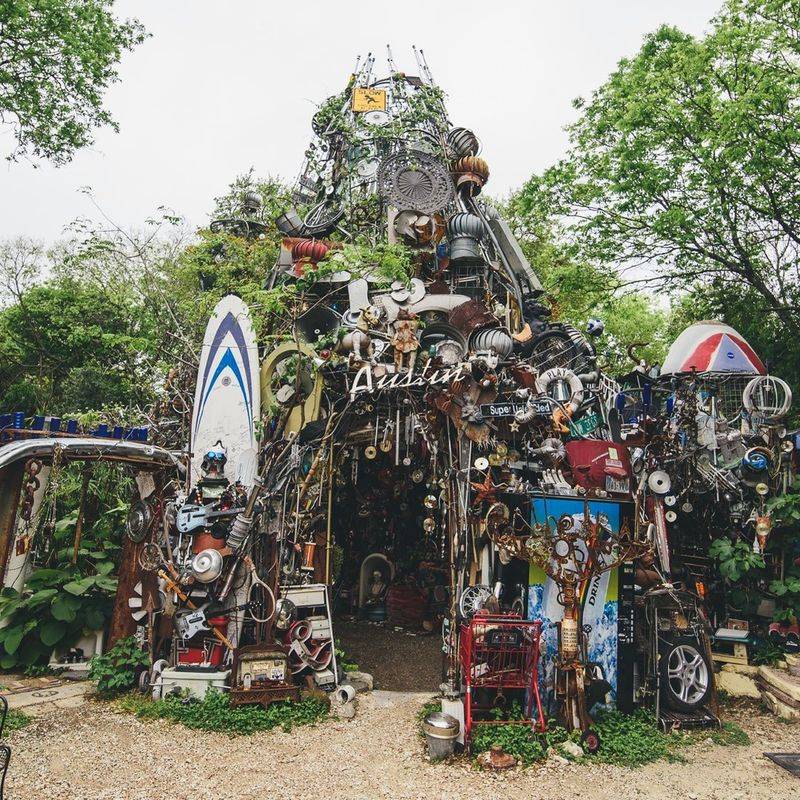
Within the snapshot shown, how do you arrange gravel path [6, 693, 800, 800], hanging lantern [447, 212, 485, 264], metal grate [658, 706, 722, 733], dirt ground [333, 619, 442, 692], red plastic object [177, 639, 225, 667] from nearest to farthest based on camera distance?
gravel path [6, 693, 800, 800] < metal grate [658, 706, 722, 733] < red plastic object [177, 639, 225, 667] < dirt ground [333, 619, 442, 692] < hanging lantern [447, 212, 485, 264]

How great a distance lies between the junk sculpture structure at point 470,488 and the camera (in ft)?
27.1

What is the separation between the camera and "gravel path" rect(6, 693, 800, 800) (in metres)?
6.34

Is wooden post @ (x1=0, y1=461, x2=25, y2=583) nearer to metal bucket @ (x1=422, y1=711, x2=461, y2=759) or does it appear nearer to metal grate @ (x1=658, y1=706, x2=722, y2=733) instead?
metal bucket @ (x1=422, y1=711, x2=461, y2=759)

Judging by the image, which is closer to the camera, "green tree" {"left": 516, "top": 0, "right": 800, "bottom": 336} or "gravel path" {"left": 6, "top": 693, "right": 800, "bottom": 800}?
"gravel path" {"left": 6, "top": 693, "right": 800, "bottom": 800}

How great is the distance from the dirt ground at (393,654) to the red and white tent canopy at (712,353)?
658 cm

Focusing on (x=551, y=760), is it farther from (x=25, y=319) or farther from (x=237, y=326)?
(x=25, y=319)

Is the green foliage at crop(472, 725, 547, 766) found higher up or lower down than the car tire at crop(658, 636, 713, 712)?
lower down

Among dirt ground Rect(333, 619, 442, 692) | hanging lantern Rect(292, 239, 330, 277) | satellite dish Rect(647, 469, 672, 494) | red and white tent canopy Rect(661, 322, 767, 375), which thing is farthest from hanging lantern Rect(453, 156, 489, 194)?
dirt ground Rect(333, 619, 442, 692)

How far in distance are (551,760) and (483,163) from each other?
471 inches

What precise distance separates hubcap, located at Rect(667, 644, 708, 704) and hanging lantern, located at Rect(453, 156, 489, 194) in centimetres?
1035

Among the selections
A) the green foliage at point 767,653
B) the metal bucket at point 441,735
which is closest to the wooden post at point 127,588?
the metal bucket at point 441,735

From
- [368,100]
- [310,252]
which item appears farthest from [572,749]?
[368,100]

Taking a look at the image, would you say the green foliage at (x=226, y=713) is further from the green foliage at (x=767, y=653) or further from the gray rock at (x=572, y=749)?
the green foliage at (x=767, y=653)

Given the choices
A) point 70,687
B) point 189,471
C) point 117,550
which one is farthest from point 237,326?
point 70,687
